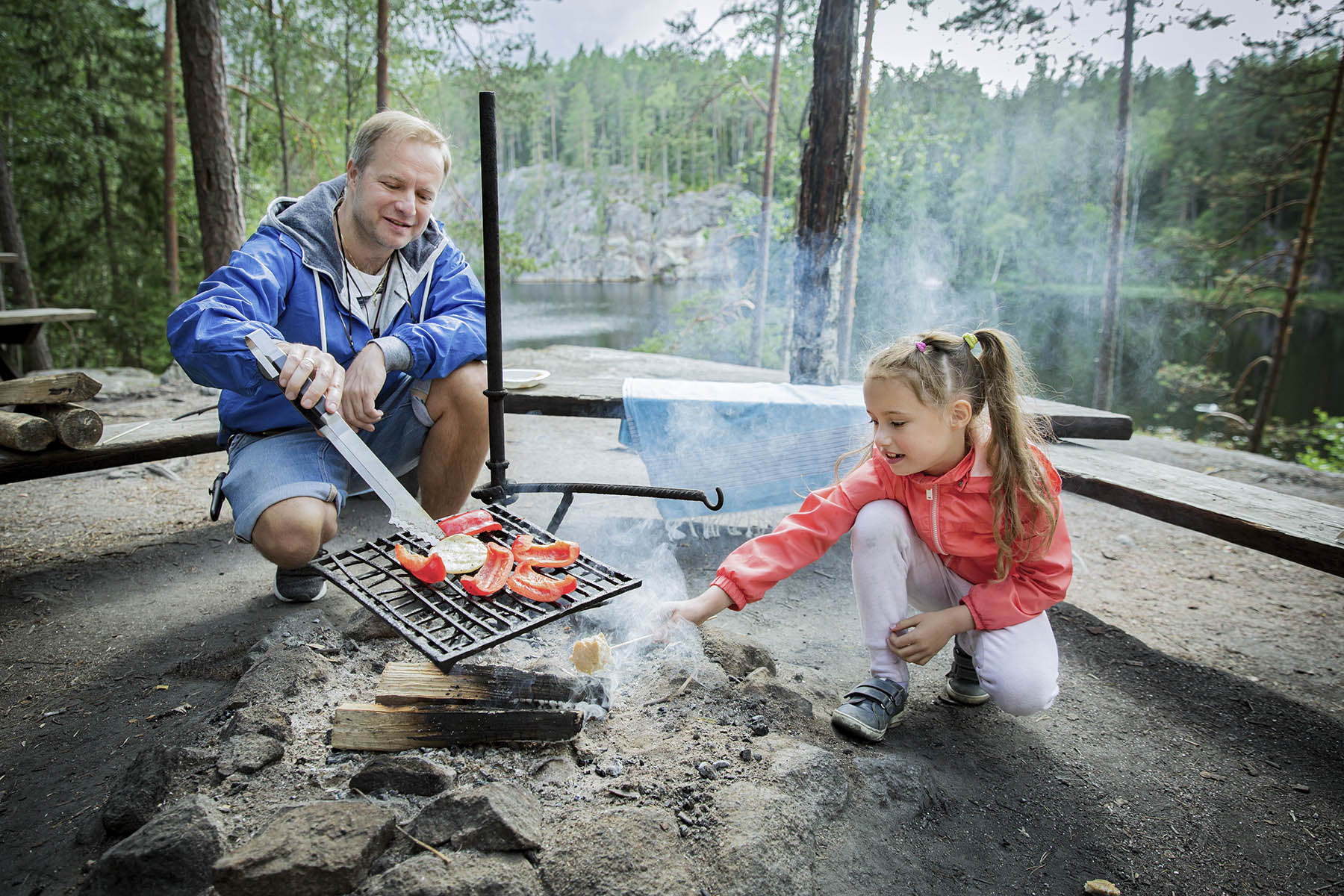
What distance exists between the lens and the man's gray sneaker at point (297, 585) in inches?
106

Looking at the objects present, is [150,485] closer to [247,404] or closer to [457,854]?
[247,404]

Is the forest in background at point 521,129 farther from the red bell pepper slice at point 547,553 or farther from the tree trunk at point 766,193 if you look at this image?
the red bell pepper slice at point 547,553

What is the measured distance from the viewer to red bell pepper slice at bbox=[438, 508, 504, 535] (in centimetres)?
199

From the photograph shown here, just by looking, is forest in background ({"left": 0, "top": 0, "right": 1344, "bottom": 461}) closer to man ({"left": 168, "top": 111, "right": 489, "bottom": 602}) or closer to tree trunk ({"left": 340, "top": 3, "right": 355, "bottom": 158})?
tree trunk ({"left": 340, "top": 3, "right": 355, "bottom": 158})

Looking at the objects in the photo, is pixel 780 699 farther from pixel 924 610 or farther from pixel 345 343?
pixel 345 343

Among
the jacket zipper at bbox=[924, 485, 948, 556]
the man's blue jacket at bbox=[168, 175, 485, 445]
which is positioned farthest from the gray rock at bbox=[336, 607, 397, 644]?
the jacket zipper at bbox=[924, 485, 948, 556]

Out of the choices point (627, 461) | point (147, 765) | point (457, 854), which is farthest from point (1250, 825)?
point (627, 461)

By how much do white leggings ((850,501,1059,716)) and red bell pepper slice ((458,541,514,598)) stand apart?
97 cm

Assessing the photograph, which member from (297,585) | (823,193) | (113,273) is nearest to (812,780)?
(297,585)

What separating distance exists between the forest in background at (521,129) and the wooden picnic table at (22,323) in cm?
452

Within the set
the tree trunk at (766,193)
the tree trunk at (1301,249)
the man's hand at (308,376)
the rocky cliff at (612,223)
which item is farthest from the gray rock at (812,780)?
the rocky cliff at (612,223)

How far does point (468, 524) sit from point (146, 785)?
2.92ft

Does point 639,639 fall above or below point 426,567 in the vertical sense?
below

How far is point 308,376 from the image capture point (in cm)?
183
